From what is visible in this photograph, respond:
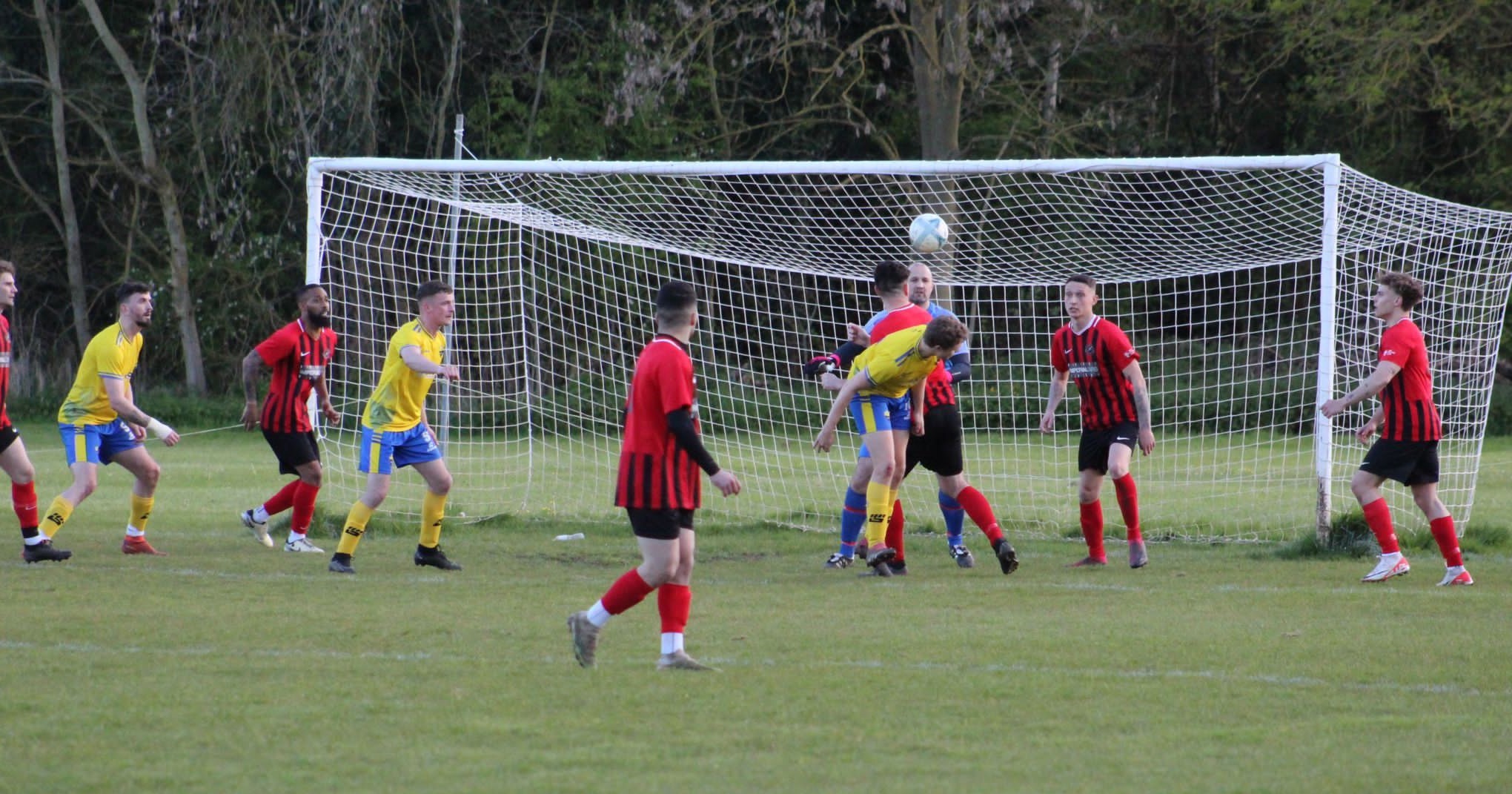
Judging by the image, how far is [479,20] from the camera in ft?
98.8

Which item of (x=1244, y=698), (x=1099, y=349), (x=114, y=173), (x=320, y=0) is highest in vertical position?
(x=320, y=0)

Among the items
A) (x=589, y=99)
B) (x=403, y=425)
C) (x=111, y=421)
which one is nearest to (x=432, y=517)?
(x=403, y=425)

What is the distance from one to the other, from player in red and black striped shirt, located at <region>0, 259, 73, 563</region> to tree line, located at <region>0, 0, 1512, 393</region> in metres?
15.9

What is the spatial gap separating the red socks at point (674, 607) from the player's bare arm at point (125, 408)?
443cm

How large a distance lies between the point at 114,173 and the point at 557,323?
14.5 meters

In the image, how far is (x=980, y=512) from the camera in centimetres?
968

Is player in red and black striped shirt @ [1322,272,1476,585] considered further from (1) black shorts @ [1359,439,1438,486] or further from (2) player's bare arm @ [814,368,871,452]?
(2) player's bare arm @ [814,368,871,452]

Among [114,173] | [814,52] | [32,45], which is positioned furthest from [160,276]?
[814,52]

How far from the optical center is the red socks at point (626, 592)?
643 cm

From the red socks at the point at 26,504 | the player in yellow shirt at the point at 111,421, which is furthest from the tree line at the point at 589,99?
the red socks at the point at 26,504

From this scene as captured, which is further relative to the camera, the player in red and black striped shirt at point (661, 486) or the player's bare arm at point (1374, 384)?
the player's bare arm at point (1374, 384)

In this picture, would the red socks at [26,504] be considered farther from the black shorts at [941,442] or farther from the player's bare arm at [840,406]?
the black shorts at [941,442]

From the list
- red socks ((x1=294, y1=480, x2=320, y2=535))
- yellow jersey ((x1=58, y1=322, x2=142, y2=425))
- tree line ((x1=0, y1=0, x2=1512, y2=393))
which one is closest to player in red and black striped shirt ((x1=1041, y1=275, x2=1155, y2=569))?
red socks ((x1=294, y1=480, x2=320, y2=535))

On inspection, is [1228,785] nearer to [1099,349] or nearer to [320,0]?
[1099,349]
